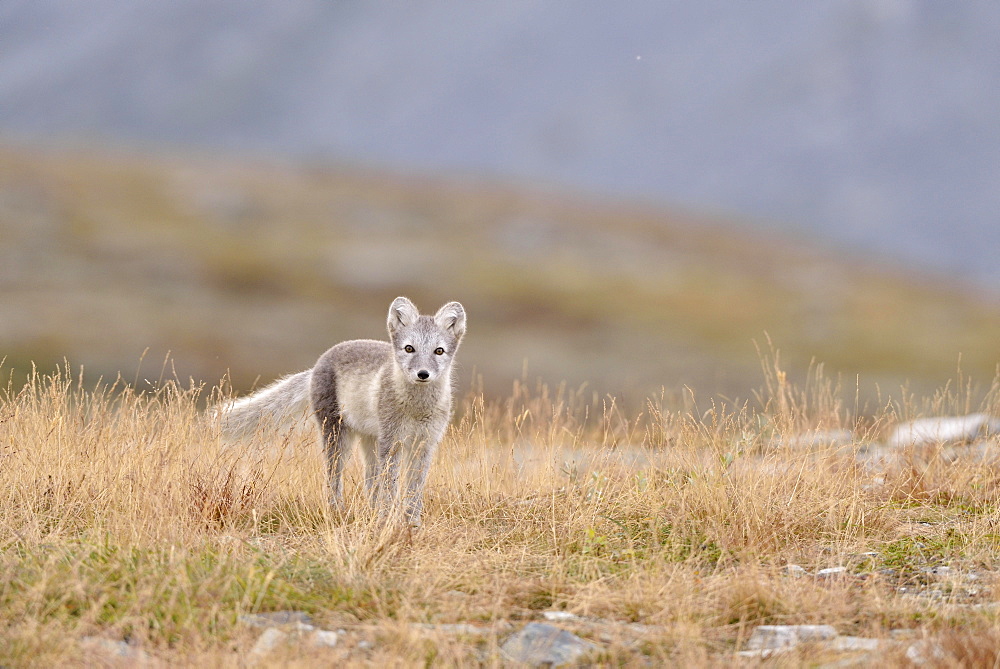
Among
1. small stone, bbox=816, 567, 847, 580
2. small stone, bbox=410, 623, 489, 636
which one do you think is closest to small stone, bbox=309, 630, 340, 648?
small stone, bbox=410, 623, 489, 636

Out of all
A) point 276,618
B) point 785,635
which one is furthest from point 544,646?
point 276,618

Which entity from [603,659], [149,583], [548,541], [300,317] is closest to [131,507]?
[149,583]

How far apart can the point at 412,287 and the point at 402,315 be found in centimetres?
7329

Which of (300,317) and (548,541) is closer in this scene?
(548,541)

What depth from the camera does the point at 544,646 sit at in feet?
15.1

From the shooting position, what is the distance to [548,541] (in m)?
6.33

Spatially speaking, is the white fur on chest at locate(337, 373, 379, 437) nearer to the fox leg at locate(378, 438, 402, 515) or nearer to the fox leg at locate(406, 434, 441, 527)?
the fox leg at locate(378, 438, 402, 515)

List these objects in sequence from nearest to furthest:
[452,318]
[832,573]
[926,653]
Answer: [926,653], [832,573], [452,318]

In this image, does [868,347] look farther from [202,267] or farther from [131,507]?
[131,507]

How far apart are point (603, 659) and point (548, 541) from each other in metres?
1.76

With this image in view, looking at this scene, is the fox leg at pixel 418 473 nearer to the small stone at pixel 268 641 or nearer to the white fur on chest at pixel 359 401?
the white fur on chest at pixel 359 401

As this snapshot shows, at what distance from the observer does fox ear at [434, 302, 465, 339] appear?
7574 millimetres

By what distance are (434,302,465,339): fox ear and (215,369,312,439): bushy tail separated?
63.4 inches

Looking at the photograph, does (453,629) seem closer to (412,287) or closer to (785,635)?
(785,635)
